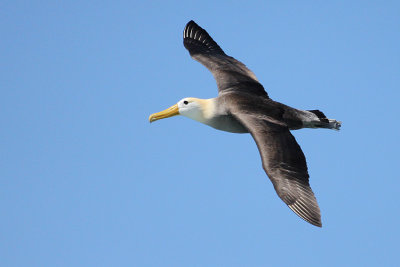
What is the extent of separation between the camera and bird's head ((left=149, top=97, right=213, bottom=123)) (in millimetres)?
13945

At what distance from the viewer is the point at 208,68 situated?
15.3 m

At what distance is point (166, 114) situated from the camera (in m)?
14.5

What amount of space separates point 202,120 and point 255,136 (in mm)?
2046

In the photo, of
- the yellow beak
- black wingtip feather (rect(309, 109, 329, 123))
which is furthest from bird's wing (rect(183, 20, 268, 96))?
black wingtip feather (rect(309, 109, 329, 123))

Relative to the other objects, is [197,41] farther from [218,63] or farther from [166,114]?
[166,114]

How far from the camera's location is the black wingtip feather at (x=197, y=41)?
16.2 meters

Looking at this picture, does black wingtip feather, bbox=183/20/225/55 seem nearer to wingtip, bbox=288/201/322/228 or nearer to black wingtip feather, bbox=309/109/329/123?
black wingtip feather, bbox=309/109/329/123

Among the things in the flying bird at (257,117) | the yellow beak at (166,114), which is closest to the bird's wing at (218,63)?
the flying bird at (257,117)

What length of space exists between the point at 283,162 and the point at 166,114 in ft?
12.0

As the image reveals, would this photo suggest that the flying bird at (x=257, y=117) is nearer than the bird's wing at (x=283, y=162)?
No

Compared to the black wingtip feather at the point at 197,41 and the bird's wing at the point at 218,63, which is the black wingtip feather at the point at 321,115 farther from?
the black wingtip feather at the point at 197,41

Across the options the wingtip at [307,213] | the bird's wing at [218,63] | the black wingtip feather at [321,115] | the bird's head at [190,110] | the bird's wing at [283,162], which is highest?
the bird's wing at [218,63]

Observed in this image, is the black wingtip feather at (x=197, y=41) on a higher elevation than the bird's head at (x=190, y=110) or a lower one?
higher

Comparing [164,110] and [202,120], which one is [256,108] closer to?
[202,120]
